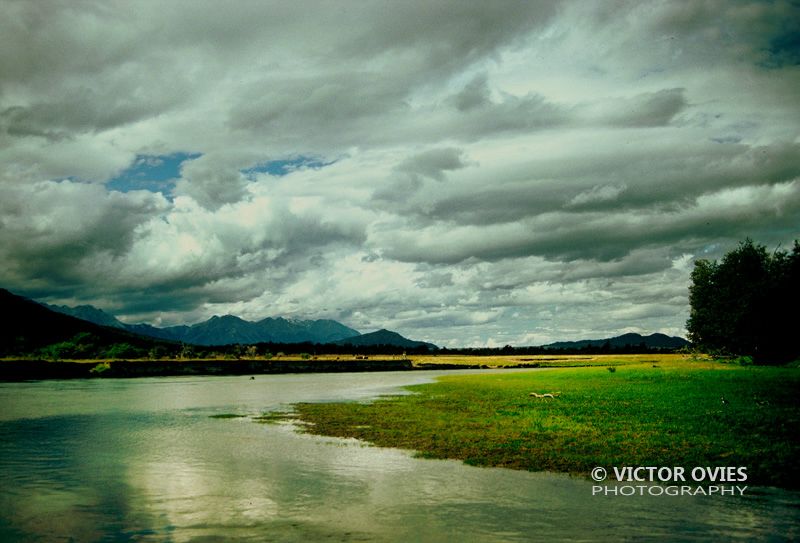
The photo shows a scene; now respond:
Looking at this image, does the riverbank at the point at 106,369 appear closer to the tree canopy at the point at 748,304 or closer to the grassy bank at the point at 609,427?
the grassy bank at the point at 609,427

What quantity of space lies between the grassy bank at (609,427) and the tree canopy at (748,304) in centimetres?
3882

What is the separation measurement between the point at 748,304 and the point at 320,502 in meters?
94.3

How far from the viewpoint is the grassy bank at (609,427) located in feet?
80.9

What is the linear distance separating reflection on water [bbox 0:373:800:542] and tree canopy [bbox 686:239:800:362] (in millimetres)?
81539

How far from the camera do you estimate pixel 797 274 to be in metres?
86.0

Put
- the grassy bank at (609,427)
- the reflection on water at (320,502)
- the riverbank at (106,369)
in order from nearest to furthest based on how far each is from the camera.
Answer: the reflection on water at (320,502) → the grassy bank at (609,427) → the riverbank at (106,369)

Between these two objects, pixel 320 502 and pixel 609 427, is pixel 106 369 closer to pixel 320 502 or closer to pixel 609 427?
pixel 609 427

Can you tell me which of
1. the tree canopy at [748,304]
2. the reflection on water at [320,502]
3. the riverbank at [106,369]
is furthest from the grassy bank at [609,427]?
the riverbank at [106,369]

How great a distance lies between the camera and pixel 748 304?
9306 centimetres

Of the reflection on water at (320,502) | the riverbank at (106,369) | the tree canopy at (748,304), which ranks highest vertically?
the tree canopy at (748,304)

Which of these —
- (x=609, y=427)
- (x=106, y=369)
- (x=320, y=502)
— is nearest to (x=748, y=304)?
(x=609, y=427)

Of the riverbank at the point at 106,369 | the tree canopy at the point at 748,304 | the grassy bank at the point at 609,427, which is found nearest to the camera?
the grassy bank at the point at 609,427

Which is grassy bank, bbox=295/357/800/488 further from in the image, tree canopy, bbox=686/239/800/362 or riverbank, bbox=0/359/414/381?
riverbank, bbox=0/359/414/381

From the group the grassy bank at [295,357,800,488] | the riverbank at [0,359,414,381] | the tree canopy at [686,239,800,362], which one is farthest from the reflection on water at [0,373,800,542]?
the riverbank at [0,359,414,381]
